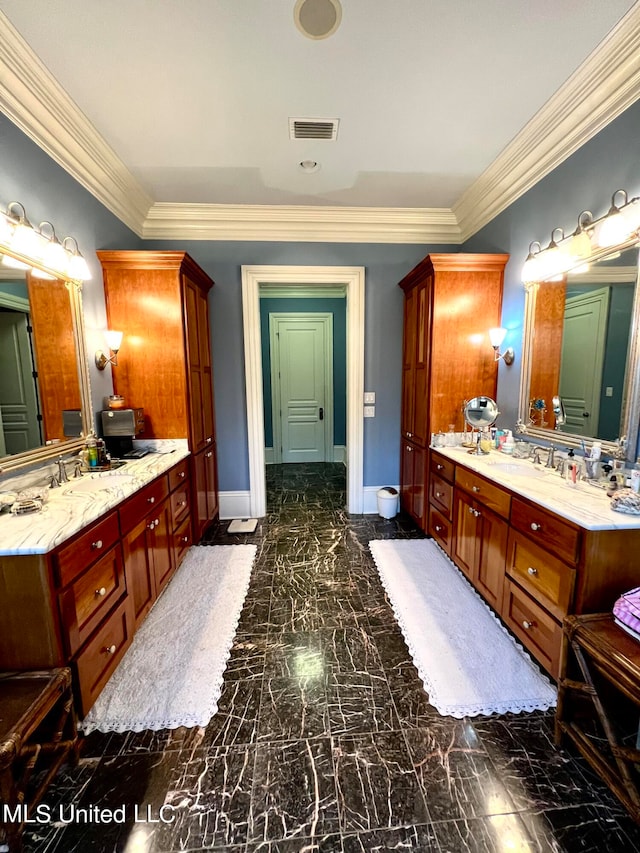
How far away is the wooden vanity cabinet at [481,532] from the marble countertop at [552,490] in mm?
79

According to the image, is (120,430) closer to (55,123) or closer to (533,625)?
(55,123)

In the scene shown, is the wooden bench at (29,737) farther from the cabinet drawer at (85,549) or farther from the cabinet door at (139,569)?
the cabinet door at (139,569)

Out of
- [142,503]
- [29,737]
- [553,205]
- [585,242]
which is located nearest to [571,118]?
[553,205]

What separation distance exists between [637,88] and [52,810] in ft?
12.1

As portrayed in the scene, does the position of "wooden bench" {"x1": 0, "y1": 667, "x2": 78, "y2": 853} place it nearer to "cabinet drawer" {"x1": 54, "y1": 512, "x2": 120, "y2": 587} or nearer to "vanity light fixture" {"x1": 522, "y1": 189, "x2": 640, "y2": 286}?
"cabinet drawer" {"x1": 54, "y1": 512, "x2": 120, "y2": 587}

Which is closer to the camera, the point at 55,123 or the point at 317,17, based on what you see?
the point at 317,17

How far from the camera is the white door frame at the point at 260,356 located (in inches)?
129

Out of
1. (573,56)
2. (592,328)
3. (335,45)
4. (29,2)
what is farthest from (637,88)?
(29,2)

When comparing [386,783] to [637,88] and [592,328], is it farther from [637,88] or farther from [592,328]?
[637,88]

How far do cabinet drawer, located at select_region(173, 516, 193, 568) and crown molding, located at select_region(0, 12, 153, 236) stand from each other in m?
2.41

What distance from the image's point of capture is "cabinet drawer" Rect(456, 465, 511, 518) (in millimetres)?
1858

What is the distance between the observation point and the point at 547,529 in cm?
153

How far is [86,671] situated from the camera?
54.1 inches

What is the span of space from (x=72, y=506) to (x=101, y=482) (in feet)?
1.67
